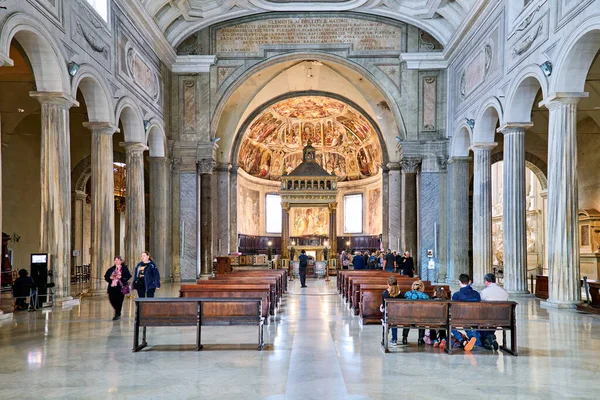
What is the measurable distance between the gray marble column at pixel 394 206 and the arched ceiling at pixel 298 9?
7.52 metres

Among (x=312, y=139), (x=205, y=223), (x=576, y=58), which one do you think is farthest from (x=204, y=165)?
(x=576, y=58)

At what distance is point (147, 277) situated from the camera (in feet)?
40.5

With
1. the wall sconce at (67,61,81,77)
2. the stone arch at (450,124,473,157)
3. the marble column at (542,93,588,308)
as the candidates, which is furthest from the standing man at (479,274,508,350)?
the stone arch at (450,124,473,157)

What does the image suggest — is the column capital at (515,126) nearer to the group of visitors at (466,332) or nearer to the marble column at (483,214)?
the marble column at (483,214)

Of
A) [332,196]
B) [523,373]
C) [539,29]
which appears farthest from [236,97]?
[523,373]

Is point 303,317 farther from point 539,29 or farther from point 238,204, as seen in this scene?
point 238,204

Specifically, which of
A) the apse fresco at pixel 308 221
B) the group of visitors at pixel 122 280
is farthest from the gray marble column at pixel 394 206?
the group of visitors at pixel 122 280

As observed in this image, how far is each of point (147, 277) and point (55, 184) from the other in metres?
3.89

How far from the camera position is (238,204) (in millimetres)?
37344

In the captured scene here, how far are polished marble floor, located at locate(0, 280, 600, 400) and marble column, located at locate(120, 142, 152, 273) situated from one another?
9.21m

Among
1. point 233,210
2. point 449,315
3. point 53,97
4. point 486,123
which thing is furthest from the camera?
point 233,210

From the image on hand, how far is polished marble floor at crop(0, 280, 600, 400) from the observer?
6438mm

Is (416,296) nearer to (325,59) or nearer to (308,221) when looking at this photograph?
(325,59)

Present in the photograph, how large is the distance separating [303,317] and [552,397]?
7.47 meters
